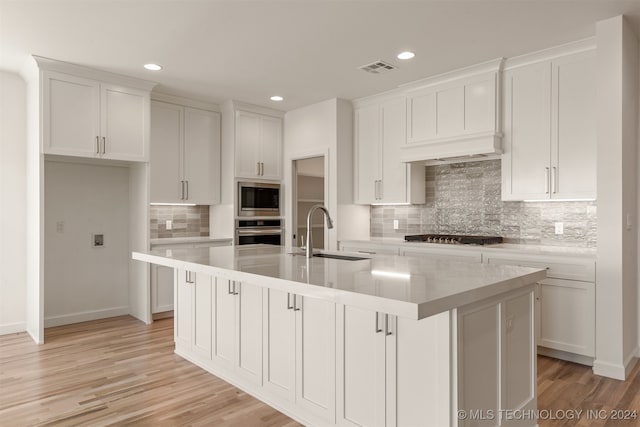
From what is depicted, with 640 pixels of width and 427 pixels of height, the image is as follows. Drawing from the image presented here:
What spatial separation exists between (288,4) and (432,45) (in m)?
1.32

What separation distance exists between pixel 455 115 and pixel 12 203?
14.6ft

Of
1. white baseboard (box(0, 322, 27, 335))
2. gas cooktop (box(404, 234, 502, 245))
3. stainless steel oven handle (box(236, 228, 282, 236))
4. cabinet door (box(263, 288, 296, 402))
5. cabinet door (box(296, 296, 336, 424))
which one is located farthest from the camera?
stainless steel oven handle (box(236, 228, 282, 236))

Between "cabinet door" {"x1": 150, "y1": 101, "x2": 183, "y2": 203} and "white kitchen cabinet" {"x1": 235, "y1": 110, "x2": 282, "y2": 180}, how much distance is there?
702 mm

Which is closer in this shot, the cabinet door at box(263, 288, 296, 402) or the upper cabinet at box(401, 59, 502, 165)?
the cabinet door at box(263, 288, 296, 402)

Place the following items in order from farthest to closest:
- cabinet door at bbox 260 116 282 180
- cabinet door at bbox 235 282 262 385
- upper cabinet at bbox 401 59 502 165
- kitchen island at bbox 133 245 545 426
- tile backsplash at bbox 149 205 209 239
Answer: cabinet door at bbox 260 116 282 180
tile backsplash at bbox 149 205 209 239
upper cabinet at bbox 401 59 502 165
cabinet door at bbox 235 282 262 385
kitchen island at bbox 133 245 545 426

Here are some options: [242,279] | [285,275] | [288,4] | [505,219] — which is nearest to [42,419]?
[242,279]

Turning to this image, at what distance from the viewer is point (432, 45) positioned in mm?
3539

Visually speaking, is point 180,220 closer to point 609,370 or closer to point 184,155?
point 184,155

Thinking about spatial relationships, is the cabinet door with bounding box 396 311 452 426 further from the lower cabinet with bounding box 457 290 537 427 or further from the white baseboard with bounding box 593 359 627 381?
the white baseboard with bounding box 593 359 627 381

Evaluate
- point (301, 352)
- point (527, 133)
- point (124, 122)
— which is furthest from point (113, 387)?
point (527, 133)

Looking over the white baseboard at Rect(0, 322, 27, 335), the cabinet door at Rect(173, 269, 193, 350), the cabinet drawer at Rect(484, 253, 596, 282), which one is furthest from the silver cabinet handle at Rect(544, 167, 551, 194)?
the white baseboard at Rect(0, 322, 27, 335)

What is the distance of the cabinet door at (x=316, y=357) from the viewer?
2211 millimetres

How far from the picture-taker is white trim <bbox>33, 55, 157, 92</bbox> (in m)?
3.85

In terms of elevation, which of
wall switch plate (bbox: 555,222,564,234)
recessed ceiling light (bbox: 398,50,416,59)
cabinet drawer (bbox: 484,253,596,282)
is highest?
recessed ceiling light (bbox: 398,50,416,59)
